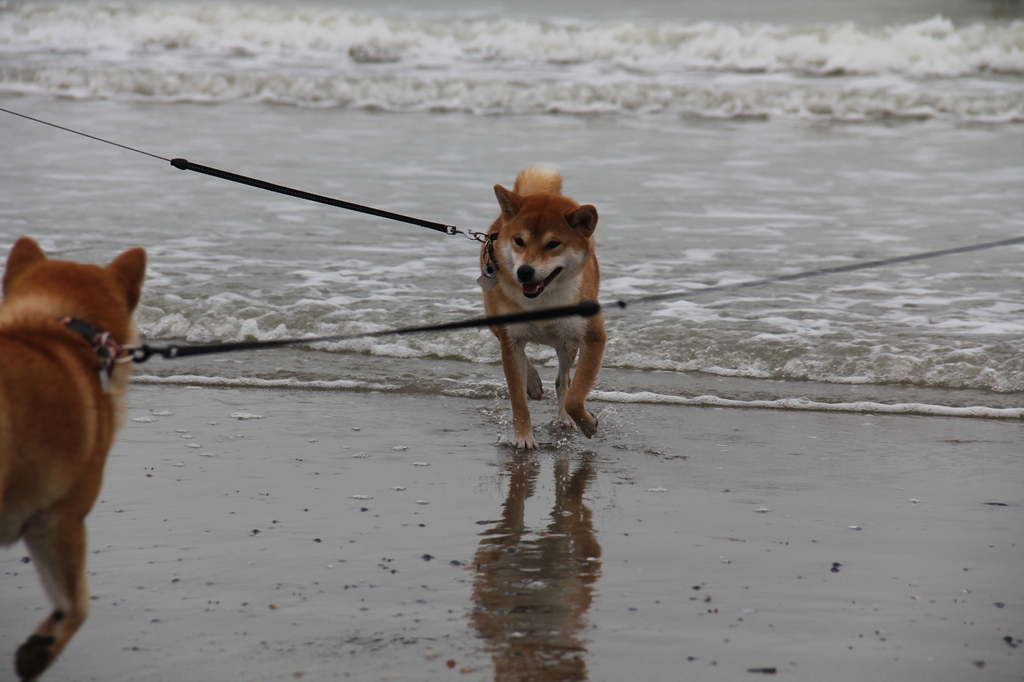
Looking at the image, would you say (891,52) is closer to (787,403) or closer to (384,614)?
(787,403)

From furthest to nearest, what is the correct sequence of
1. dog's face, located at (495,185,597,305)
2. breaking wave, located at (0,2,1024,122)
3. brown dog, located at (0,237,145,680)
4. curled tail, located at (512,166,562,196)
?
breaking wave, located at (0,2,1024,122), curled tail, located at (512,166,562,196), dog's face, located at (495,185,597,305), brown dog, located at (0,237,145,680)

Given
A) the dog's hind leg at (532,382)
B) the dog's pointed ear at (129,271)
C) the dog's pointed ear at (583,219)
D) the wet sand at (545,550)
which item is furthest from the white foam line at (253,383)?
the dog's pointed ear at (129,271)

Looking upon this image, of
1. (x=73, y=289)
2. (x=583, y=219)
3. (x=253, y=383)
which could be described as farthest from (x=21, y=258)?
(x=253, y=383)

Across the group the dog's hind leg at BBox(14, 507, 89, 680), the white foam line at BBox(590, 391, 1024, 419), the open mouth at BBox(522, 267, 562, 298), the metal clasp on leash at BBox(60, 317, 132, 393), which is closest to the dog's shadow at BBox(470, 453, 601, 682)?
the open mouth at BBox(522, 267, 562, 298)

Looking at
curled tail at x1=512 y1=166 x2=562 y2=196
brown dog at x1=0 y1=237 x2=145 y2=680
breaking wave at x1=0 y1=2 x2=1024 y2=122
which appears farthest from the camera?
breaking wave at x1=0 y1=2 x2=1024 y2=122

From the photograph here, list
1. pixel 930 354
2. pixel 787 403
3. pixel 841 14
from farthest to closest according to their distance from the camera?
1. pixel 841 14
2. pixel 930 354
3. pixel 787 403

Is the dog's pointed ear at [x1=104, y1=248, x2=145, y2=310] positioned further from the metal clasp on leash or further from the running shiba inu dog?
the running shiba inu dog

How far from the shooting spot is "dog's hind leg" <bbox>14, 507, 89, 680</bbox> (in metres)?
2.25

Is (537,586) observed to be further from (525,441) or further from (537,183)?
(537,183)

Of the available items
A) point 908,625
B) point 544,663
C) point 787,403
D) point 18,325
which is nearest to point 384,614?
point 544,663

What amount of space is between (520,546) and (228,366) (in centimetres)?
317

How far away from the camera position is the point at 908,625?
3006 millimetres

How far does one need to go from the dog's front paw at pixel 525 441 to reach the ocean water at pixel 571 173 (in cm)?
93

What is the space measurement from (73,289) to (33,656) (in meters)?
0.85
